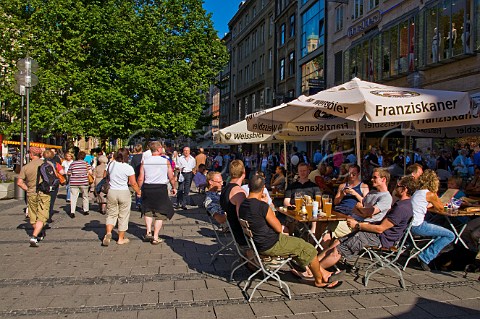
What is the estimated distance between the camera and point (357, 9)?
24.8 m

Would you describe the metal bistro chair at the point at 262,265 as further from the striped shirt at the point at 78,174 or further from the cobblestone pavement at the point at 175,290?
the striped shirt at the point at 78,174

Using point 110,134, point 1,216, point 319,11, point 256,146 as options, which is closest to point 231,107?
point 256,146

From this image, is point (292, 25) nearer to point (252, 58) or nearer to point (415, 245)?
point (252, 58)

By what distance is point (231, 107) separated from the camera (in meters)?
61.8

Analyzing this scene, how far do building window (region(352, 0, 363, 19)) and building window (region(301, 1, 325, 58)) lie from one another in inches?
177

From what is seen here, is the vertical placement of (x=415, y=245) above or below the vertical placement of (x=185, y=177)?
below

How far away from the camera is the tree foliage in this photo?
2347 centimetres

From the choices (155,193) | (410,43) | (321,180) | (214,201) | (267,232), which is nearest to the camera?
(267,232)

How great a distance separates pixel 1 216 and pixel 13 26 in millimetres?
17031

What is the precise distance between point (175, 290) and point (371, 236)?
2.50 meters

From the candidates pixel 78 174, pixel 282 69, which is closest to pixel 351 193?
pixel 78 174

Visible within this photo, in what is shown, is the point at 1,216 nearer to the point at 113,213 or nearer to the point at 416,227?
the point at 113,213

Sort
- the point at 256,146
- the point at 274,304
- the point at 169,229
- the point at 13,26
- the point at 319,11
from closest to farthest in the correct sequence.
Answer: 1. the point at 274,304
2. the point at 169,229
3. the point at 13,26
4. the point at 319,11
5. the point at 256,146

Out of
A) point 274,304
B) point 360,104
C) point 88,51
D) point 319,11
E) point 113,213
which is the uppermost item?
point 319,11
